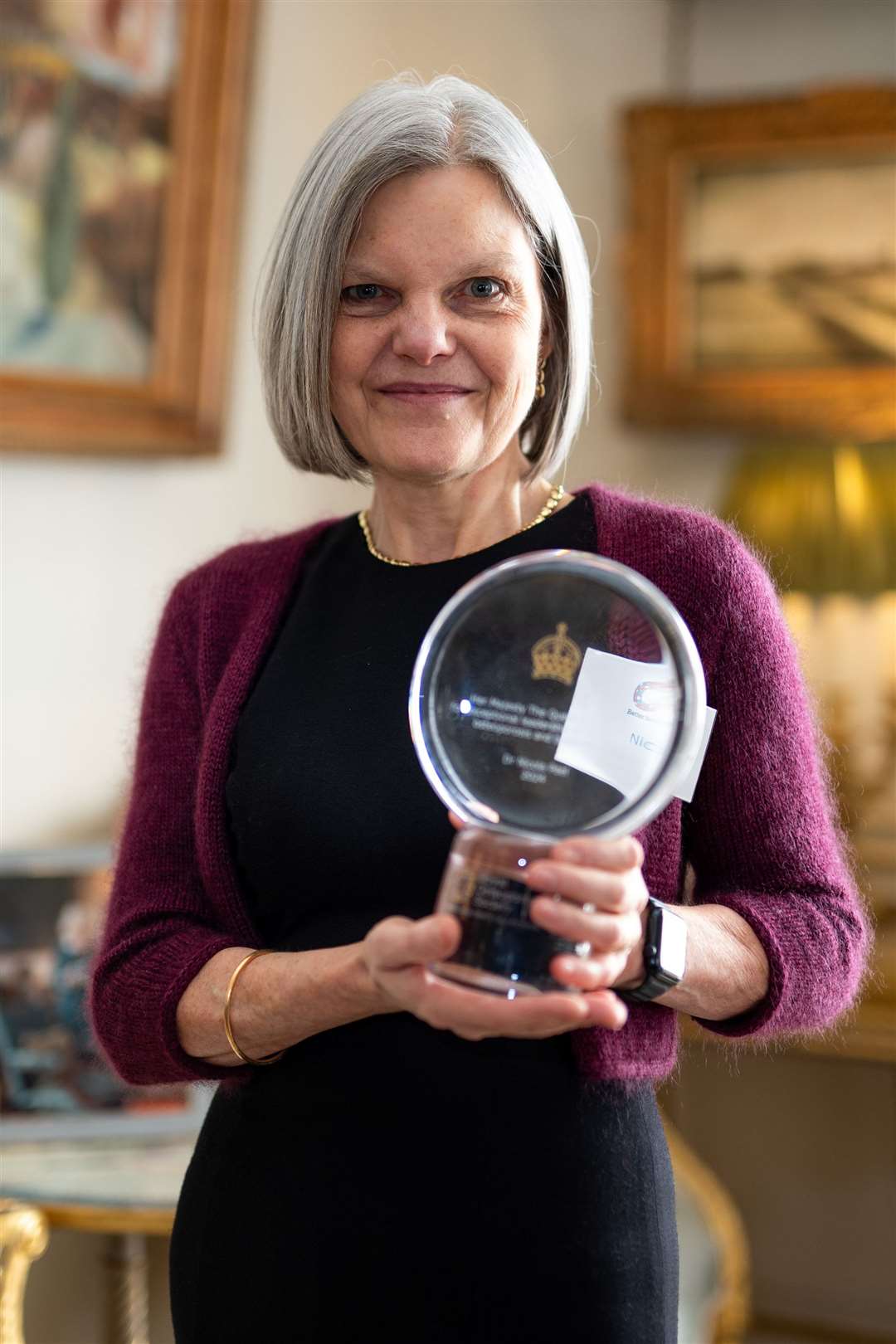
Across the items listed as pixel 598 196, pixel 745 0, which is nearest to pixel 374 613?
pixel 598 196

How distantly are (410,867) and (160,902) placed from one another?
219mm

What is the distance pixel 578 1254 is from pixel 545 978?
1.02ft

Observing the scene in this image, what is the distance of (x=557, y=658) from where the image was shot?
903 millimetres

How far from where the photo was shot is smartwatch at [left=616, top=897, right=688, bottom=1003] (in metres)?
0.91

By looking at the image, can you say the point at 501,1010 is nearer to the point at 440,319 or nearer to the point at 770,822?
the point at 770,822

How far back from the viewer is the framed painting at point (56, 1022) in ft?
5.93

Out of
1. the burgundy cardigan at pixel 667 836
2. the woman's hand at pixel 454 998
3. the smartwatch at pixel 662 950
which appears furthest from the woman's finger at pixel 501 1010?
the burgundy cardigan at pixel 667 836

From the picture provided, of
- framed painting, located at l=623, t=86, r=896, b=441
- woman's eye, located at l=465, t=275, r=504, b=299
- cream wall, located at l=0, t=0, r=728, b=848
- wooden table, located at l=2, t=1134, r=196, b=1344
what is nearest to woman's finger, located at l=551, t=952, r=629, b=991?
woman's eye, located at l=465, t=275, r=504, b=299

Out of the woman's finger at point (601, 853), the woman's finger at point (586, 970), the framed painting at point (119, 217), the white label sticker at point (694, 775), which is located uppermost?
the framed painting at point (119, 217)

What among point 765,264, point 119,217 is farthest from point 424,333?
point 765,264

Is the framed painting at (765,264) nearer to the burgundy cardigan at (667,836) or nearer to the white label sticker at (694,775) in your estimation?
the burgundy cardigan at (667,836)

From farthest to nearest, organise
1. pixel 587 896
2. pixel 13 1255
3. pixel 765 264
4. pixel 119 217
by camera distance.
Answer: pixel 765 264
pixel 119 217
pixel 13 1255
pixel 587 896

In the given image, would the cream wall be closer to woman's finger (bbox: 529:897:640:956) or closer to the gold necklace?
the gold necklace

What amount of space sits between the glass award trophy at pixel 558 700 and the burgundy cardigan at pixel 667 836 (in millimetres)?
180
